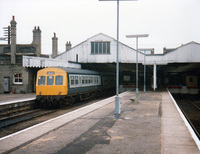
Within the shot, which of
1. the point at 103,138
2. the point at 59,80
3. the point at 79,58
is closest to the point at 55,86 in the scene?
the point at 59,80

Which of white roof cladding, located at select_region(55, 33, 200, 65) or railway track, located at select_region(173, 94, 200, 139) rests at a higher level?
white roof cladding, located at select_region(55, 33, 200, 65)

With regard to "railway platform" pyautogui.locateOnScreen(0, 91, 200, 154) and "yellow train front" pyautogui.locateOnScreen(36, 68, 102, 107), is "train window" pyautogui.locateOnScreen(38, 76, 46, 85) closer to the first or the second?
"yellow train front" pyautogui.locateOnScreen(36, 68, 102, 107)

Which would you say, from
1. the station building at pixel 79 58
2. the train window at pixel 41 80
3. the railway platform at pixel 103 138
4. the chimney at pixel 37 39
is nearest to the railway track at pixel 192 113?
the railway platform at pixel 103 138

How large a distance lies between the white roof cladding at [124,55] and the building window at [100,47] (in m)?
0.45

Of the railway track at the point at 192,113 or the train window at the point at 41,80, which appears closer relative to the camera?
the railway track at the point at 192,113

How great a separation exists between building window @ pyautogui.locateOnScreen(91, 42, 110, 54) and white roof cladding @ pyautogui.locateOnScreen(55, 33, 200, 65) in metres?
0.45

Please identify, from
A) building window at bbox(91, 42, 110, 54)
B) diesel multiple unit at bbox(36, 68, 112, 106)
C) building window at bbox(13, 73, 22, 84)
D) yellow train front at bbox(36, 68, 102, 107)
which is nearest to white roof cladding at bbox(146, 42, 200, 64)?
building window at bbox(91, 42, 110, 54)

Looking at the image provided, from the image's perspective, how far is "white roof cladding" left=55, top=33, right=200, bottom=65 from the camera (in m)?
31.5

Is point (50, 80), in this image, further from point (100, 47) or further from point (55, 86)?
point (100, 47)

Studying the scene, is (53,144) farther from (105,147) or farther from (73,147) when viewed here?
(105,147)

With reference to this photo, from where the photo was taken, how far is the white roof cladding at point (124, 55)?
31547mm

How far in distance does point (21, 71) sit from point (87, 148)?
23.0 metres

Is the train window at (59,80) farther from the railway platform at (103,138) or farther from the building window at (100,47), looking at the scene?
the building window at (100,47)

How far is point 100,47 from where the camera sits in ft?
115
